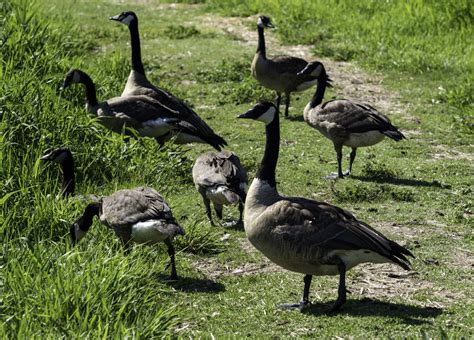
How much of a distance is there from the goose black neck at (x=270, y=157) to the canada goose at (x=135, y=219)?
904 mm

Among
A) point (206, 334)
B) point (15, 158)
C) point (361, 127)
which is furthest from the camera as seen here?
point (361, 127)

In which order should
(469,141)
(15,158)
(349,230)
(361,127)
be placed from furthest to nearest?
1. (469,141)
2. (361,127)
3. (15,158)
4. (349,230)

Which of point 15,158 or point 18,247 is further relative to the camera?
point 15,158

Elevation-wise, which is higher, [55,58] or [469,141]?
[55,58]

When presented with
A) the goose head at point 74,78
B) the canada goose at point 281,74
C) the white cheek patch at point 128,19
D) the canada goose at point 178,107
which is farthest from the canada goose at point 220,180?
the white cheek patch at point 128,19

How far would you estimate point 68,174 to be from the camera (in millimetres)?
9812

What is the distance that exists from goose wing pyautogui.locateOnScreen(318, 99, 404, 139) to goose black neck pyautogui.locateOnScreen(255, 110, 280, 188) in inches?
126

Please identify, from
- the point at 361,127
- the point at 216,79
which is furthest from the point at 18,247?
the point at 216,79

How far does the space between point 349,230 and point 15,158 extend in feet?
14.1

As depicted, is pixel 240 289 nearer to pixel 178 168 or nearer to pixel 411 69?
pixel 178 168

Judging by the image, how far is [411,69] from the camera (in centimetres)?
1670

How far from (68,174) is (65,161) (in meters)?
0.15

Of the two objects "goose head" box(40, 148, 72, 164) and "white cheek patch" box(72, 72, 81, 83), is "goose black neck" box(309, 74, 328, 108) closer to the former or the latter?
"white cheek patch" box(72, 72, 81, 83)

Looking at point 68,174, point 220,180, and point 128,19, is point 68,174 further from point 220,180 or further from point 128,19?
point 128,19
